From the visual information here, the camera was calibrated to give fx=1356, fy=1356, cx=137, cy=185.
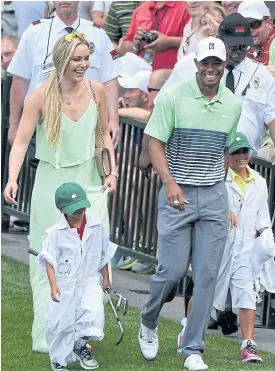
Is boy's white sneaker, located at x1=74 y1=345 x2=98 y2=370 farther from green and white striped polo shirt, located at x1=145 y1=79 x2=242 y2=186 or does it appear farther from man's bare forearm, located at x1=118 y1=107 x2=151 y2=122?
man's bare forearm, located at x1=118 y1=107 x2=151 y2=122

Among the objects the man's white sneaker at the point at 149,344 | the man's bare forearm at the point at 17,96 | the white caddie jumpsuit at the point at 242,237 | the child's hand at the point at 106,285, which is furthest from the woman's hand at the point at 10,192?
the man's bare forearm at the point at 17,96

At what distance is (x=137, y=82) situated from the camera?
13.0 m

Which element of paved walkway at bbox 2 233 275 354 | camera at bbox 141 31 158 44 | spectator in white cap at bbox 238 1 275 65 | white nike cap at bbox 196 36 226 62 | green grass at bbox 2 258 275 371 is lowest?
paved walkway at bbox 2 233 275 354

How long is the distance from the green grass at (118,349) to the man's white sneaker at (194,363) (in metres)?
0.07

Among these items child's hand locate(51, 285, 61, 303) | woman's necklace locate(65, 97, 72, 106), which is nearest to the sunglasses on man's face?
woman's necklace locate(65, 97, 72, 106)

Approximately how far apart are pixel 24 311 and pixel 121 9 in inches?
186

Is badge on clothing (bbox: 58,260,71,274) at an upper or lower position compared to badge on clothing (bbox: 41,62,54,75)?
lower

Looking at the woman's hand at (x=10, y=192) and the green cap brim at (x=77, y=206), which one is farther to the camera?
the woman's hand at (x=10, y=192)

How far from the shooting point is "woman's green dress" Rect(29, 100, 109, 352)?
29.7 feet

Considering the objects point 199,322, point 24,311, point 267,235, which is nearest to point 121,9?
point 24,311

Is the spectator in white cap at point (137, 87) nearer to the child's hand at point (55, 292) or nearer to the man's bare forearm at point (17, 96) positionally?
the man's bare forearm at point (17, 96)

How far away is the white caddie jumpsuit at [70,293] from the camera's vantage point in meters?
8.47

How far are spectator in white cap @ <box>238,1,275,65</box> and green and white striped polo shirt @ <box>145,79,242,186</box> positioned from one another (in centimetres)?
256

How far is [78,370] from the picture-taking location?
339 inches
